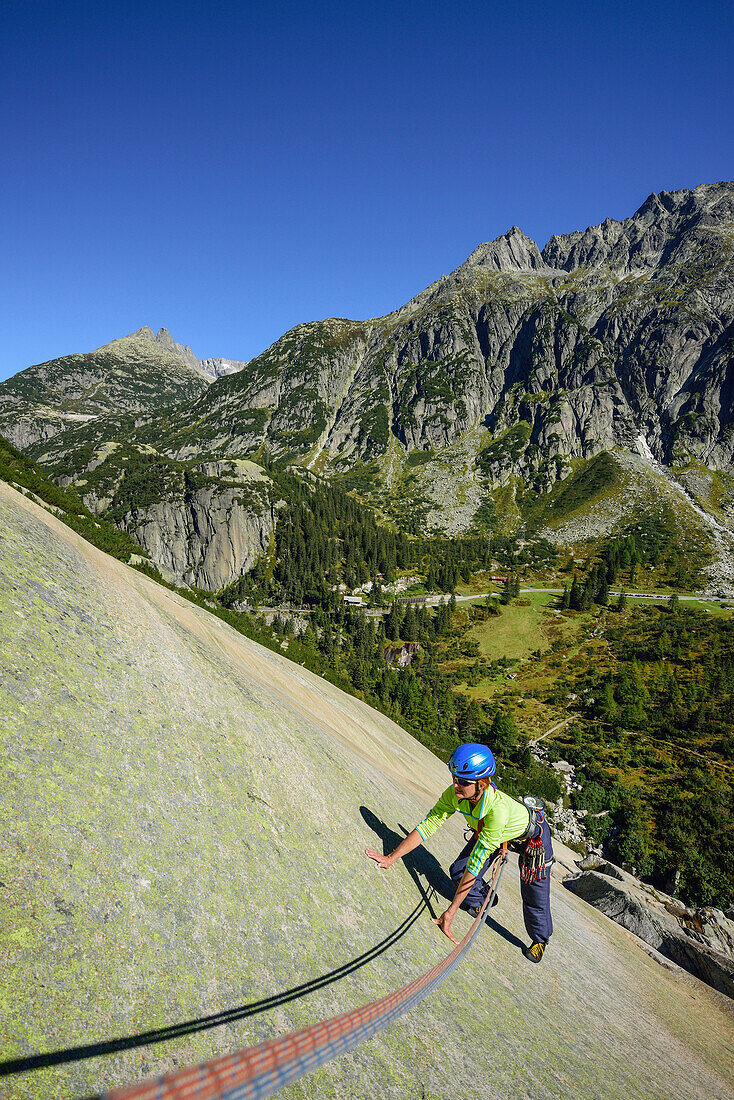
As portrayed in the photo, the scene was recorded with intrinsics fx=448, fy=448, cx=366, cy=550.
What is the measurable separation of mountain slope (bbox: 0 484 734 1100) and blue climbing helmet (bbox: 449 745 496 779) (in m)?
2.33

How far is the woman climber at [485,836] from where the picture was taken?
6730 mm

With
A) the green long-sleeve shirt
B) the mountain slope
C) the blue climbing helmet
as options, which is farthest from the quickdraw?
the blue climbing helmet

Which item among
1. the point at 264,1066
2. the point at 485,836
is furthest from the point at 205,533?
the point at 264,1066

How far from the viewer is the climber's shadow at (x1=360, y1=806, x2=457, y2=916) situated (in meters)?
7.98

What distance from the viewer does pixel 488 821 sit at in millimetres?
6742

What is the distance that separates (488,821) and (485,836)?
0.24 m

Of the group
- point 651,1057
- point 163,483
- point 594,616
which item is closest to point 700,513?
point 594,616

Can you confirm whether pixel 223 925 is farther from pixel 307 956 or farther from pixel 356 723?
pixel 356 723

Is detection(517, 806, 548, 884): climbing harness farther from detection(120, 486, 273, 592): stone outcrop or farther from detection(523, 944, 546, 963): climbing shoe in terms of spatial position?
detection(120, 486, 273, 592): stone outcrop

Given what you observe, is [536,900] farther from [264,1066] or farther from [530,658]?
[530,658]

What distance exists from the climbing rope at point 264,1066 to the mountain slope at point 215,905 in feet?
3.31

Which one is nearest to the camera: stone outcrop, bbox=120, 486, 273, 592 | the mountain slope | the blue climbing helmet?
the mountain slope

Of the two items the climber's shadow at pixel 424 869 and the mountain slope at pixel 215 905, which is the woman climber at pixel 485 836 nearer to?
the climber's shadow at pixel 424 869

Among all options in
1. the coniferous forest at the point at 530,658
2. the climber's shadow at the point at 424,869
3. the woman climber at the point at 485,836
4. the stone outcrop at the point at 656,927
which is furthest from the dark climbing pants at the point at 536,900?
the coniferous forest at the point at 530,658
